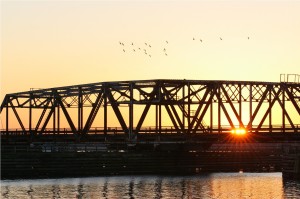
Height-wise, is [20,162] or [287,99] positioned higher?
[287,99]

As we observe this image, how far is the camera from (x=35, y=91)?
142000mm

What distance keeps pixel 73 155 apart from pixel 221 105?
813 inches

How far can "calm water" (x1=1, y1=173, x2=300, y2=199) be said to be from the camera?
10000 cm

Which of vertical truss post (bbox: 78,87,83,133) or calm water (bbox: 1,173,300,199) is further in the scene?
vertical truss post (bbox: 78,87,83,133)

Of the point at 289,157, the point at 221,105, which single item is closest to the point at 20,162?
the point at 221,105

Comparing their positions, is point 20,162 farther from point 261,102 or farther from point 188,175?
point 261,102

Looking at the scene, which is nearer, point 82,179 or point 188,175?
point 82,179

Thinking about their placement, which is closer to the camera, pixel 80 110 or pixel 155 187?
pixel 155 187

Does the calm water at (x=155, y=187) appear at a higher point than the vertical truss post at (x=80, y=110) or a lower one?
lower

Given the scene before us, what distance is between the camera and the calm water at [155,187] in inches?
3937

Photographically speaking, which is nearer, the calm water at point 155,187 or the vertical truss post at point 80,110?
the calm water at point 155,187

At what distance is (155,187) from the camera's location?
357ft

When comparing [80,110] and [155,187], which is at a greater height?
[80,110]

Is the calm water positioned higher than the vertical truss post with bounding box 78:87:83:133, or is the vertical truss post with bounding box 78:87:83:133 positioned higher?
the vertical truss post with bounding box 78:87:83:133
